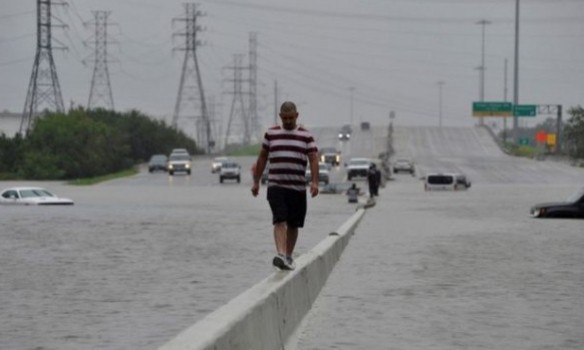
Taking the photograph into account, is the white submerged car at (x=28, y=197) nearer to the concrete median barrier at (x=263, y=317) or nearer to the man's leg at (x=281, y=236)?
the concrete median barrier at (x=263, y=317)

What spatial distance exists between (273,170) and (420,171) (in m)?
104

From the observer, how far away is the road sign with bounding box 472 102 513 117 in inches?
6358

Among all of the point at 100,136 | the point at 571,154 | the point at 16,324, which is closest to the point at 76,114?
the point at 100,136

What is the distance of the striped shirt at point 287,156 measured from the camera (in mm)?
14539

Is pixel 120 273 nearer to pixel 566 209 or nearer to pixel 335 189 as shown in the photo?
pixel 566 209

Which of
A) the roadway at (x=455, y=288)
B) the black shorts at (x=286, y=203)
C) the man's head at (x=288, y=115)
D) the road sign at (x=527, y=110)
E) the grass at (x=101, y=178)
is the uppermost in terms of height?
the road sign at (x=527, y=110)

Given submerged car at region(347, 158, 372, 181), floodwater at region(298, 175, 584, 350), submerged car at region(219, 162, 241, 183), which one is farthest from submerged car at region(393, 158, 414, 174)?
floodwater at region(298, 175, 584, 350)

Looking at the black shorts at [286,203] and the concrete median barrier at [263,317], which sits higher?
the black shorts at [286,203]

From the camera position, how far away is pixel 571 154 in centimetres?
14862

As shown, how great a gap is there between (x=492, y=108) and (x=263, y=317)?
154 m

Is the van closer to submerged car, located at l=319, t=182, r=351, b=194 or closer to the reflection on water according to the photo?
submerged car, located at l=319, t=182, r=351, b=194

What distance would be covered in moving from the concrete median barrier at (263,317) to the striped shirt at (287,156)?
2.95 ft

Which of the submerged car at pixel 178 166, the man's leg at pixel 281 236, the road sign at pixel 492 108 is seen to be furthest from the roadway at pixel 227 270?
the road sign at pixel 492 108

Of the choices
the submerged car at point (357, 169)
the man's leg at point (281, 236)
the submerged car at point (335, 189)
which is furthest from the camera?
the submerged car at point (357, 169)
